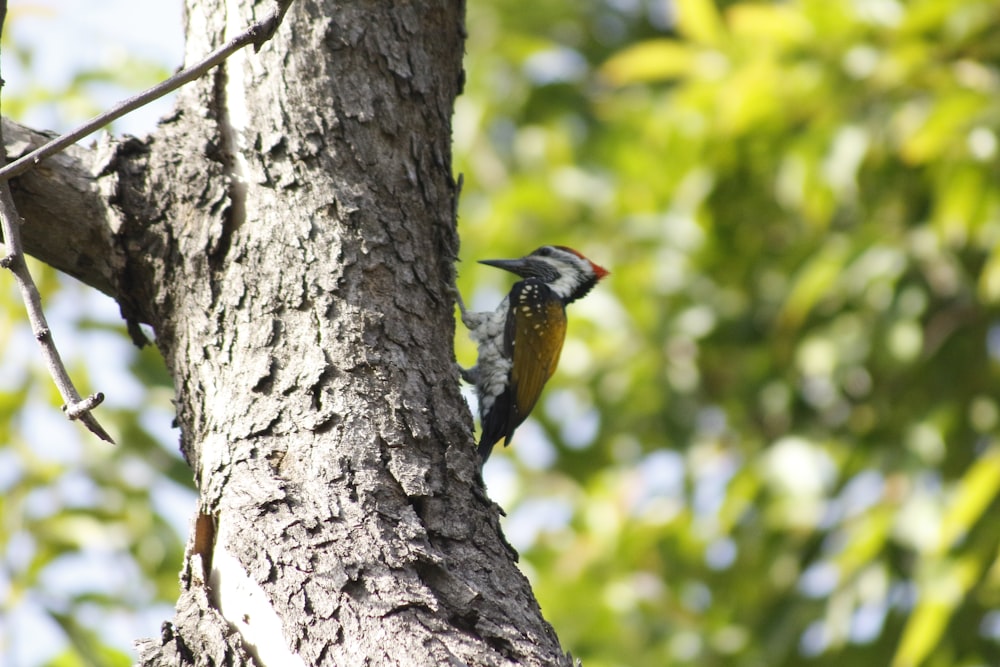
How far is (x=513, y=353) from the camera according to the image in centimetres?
511

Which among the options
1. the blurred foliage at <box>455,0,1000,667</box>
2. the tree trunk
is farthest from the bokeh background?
the tree trunk

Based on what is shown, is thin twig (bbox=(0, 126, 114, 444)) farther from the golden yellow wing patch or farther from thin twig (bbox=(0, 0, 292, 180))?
the golden yellow wing patch

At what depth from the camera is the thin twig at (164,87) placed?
2.18 m

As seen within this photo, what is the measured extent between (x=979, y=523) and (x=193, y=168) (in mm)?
3525

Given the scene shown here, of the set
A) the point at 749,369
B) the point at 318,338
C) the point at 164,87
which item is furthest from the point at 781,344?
the point at 164,87

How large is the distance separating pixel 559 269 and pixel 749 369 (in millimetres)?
1191

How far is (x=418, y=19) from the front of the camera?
9.84 feet

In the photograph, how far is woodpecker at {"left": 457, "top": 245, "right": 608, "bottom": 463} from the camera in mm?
5039

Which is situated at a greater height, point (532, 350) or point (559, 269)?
point (559, 269)

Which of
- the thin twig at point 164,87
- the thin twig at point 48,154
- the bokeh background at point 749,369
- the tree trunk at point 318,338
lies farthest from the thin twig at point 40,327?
the bokeh background at point 749,369

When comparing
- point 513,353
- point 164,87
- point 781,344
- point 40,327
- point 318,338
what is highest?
point 781,344

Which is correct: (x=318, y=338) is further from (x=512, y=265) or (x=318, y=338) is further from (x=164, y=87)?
(x=512, y=265)

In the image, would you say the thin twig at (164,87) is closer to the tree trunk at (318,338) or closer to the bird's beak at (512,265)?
the tree trunk at (318,338)

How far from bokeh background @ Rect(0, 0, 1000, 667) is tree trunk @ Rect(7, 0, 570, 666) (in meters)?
2.05
